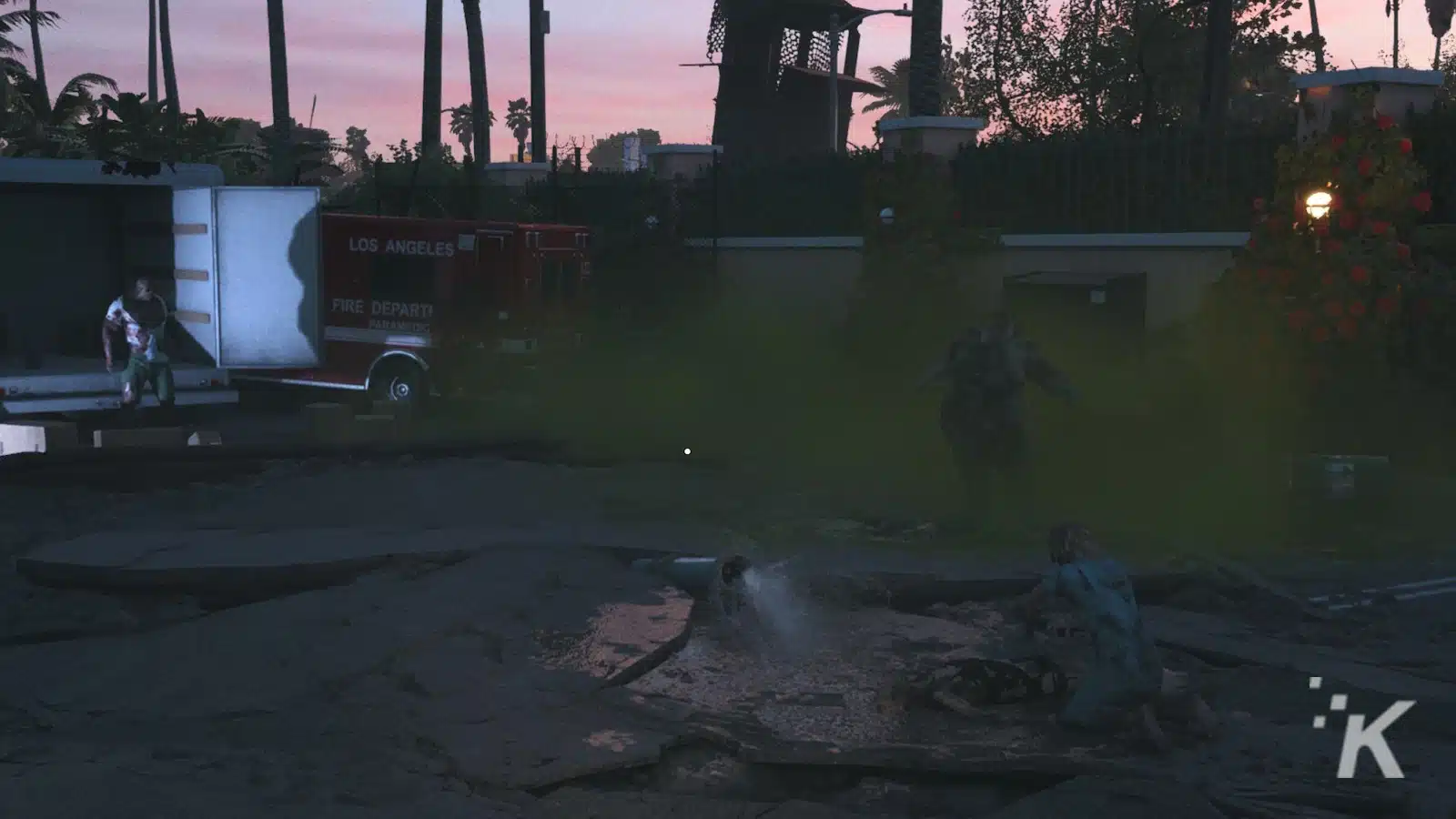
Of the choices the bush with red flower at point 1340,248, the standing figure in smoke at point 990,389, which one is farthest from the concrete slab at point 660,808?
the bush with red flower at point 1340,248

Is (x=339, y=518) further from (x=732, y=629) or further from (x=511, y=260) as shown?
(x=511, y=260)

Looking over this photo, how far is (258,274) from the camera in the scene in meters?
17.5

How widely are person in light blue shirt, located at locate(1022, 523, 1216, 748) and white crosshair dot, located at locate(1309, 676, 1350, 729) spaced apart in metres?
0.60

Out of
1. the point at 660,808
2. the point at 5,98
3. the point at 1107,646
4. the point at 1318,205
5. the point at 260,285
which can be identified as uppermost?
the point at 5,98

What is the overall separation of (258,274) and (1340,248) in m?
11.2

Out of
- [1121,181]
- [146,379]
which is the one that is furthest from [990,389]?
[146,379]

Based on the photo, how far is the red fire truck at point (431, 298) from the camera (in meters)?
18.2

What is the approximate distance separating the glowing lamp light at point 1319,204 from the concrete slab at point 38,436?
11.5 metres

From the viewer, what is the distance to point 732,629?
892 centimetres

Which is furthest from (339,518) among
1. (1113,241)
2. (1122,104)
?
(1122,104)

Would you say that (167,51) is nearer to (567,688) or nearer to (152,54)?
(152,54)

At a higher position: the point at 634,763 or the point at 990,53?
the point at 990,53

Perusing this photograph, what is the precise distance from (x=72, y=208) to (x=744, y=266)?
29.1 ft

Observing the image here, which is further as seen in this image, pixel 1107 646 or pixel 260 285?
pixel 260 285
